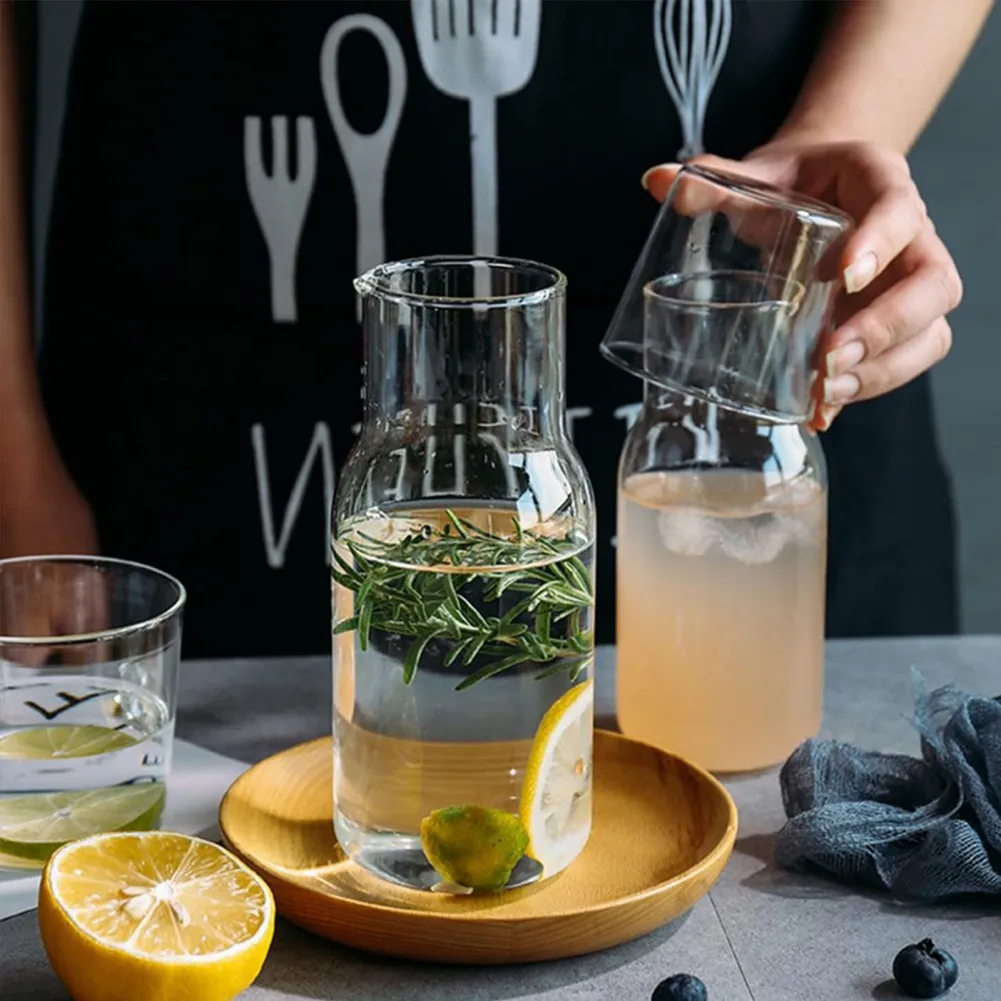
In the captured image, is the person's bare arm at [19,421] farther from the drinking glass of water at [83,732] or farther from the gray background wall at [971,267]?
the drinking glass of water at [83,732]

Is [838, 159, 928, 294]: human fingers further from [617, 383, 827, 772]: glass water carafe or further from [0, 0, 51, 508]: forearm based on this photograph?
[0, 0, 51, 508]: forearm

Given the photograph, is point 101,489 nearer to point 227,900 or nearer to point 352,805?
point 352,805

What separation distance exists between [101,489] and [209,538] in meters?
0.11

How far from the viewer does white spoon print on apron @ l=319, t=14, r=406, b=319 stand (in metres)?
1.46

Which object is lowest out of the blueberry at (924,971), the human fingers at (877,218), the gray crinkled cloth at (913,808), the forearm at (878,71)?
the blueberry at (924,971)

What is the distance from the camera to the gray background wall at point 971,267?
1.56m

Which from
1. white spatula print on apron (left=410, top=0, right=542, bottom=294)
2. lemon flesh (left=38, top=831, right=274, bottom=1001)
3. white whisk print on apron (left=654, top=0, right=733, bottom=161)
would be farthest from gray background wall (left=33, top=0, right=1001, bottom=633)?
lemon flesh (left=38, top=831, right=274, bottom=1001)

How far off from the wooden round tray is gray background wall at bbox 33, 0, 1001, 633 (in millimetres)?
583

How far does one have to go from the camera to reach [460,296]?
3.53ft

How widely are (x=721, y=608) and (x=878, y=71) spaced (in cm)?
53

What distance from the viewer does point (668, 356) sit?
47.9 inches

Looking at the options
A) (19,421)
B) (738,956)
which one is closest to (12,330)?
(19,421)

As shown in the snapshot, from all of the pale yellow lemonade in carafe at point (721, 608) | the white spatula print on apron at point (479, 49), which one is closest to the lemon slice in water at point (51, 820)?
the pale yellow lemonade in carafe at point (721, 608)

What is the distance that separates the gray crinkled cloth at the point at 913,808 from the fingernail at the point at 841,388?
21 cm
